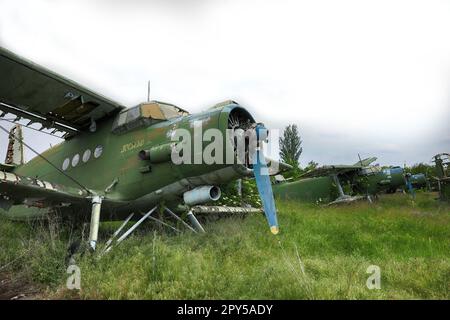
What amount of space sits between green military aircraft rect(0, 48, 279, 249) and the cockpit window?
0.9 inches

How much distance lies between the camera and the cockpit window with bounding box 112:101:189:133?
7348mm

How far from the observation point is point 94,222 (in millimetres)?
5988

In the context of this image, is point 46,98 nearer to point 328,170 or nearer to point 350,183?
point 328,170

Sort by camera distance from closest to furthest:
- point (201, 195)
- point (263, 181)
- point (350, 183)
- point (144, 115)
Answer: point (201, 195), point (263, 181), point (144, 115), point (350, 183)

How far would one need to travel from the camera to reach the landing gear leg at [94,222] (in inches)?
224

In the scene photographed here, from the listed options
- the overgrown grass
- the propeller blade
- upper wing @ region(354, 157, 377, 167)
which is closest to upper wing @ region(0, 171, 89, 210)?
the overgrown grass

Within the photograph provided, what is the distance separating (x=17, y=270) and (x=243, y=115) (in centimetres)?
484

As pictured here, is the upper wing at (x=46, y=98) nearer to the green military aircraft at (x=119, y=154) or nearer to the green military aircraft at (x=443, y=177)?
the green military aircraft at (x=119, y=154)

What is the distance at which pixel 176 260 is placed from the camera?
4.66 meters

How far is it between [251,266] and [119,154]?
164 inches

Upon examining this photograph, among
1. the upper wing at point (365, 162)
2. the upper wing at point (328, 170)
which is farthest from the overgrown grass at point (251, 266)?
the upper wing at point (365, 162)

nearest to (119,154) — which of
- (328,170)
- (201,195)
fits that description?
(201,195)

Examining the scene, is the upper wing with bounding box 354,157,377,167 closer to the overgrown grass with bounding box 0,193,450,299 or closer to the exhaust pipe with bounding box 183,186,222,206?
the overgrown grass with bounding box 0,193,450,299

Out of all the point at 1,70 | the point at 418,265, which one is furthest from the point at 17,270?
the point at 418,265
